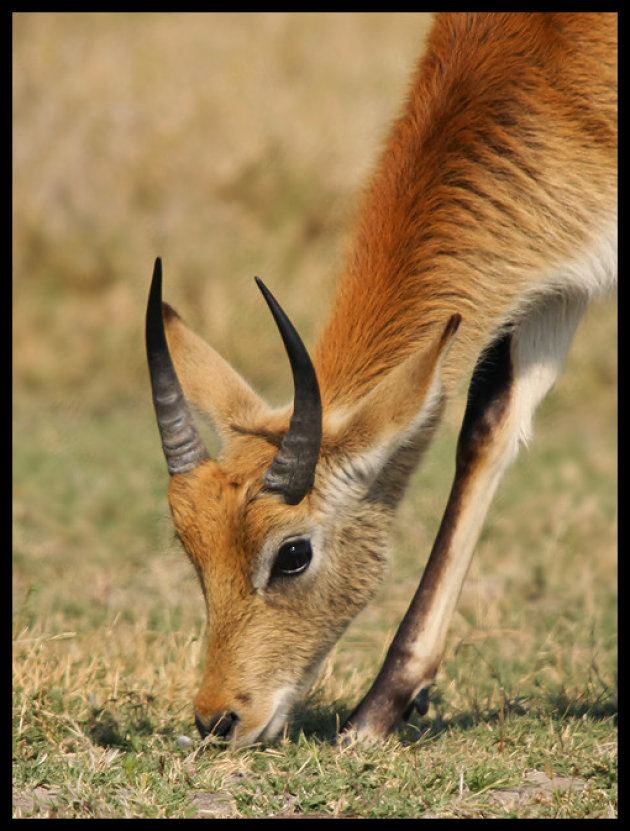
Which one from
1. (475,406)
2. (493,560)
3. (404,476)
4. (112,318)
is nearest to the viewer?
(404,476)

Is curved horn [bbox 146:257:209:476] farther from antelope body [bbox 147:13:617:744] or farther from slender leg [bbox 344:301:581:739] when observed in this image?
slender leg [bbox 344:301:581:739]

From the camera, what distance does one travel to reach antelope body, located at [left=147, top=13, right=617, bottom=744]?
15.6ft

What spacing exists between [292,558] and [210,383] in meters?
0.93

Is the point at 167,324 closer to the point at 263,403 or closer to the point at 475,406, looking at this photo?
the point at 263,403

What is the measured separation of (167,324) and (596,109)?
6.78 feet

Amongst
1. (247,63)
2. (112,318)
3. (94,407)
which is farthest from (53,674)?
(247,63)

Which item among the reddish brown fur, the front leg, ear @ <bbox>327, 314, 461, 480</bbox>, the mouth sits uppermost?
the reddish brown fur

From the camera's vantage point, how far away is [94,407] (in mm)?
11516

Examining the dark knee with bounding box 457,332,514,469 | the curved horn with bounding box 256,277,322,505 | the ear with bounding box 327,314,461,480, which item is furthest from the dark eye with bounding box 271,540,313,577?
the dark knee with bounding box 457,332,514,469

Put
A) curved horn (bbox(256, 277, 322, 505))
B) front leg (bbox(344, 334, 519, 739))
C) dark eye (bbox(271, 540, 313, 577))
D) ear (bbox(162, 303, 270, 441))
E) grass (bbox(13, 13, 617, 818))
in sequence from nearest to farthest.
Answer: grass (bbox(13, 13, 617, 818)) → curved horn (bbox(256, 277, 322, 505)) → dark eye (bbox(271, 540, 313, 577)) → front leg (bbox(344, 334, 519, 739)) → ear (bbox(162, 303, 270, 441))

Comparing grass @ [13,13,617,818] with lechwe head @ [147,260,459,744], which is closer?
grass @ [13,13,617,818]

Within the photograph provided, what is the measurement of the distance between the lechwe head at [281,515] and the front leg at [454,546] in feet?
0.99

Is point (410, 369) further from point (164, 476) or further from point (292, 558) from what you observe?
point (164, 476)

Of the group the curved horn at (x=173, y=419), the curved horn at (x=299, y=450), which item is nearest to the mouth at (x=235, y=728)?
the curved horn at (x=299, y=450)
